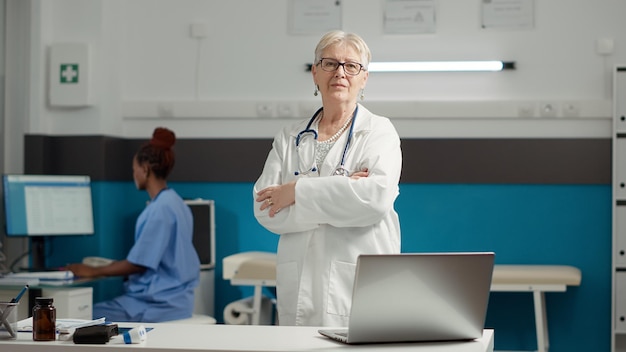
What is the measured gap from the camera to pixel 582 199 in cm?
513

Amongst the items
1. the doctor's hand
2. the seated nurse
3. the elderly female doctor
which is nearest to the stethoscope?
the elderly female doctor

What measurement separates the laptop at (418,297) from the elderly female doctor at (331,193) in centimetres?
61

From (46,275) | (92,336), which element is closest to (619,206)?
(46,275)

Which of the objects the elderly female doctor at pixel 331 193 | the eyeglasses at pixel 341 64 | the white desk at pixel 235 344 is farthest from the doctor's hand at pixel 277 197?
the white desk at pixel 235 344

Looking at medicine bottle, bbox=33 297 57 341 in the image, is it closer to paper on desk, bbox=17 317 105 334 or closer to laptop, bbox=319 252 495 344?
paper on desk, bbox=17 317 105 334

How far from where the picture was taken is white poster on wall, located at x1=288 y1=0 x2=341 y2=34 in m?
A: 5.34

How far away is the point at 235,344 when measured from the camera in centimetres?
226

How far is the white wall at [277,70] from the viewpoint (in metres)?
5.14

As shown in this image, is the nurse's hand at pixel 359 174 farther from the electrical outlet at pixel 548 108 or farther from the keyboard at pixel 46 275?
the electrical outlet at pixel 548 108

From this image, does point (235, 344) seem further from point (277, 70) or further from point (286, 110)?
point (277, 70)

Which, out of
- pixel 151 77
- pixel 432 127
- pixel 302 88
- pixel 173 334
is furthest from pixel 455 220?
pixel 173 334

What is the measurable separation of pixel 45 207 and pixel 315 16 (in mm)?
1786

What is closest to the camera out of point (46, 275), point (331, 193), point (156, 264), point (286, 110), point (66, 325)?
point (66, 325)

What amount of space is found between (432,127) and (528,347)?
1.29m
